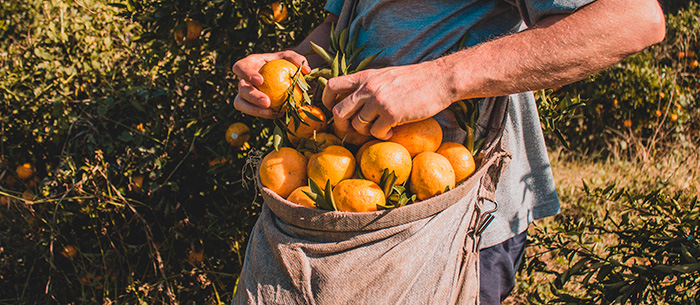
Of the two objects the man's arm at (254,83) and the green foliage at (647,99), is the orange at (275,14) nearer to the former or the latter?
Result: the man's arm at (254,83)

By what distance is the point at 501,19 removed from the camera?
1.51 meters

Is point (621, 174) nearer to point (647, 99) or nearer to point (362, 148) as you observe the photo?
point (647, 99)

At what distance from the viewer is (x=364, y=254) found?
3.89 feet

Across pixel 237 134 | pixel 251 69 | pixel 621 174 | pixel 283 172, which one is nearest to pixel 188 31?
pixel 237 134

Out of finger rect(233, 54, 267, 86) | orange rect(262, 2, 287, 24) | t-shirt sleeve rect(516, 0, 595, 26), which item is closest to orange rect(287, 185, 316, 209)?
finger rect(233, 54, 267, 86)

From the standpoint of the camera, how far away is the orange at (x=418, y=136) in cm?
133

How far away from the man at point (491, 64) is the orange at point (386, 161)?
1.8 inches

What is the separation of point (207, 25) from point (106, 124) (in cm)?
85

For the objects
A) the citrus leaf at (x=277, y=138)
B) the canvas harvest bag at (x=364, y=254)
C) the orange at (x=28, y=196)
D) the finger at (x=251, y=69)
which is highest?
the finger at (x=251, y=69)

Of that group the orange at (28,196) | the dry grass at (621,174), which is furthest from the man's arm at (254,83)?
the dry grass at (621,174)

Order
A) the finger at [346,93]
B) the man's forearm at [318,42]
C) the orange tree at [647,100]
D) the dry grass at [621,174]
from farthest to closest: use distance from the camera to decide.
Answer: the orange tree at [647,100], the dry grass at [621,174], the man's forearm at [318,42], the finger at [346,93]

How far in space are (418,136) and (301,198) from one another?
38cm

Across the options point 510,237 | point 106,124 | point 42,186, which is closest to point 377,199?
point 510,237

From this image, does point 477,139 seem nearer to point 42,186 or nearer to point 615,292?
point 615,292
